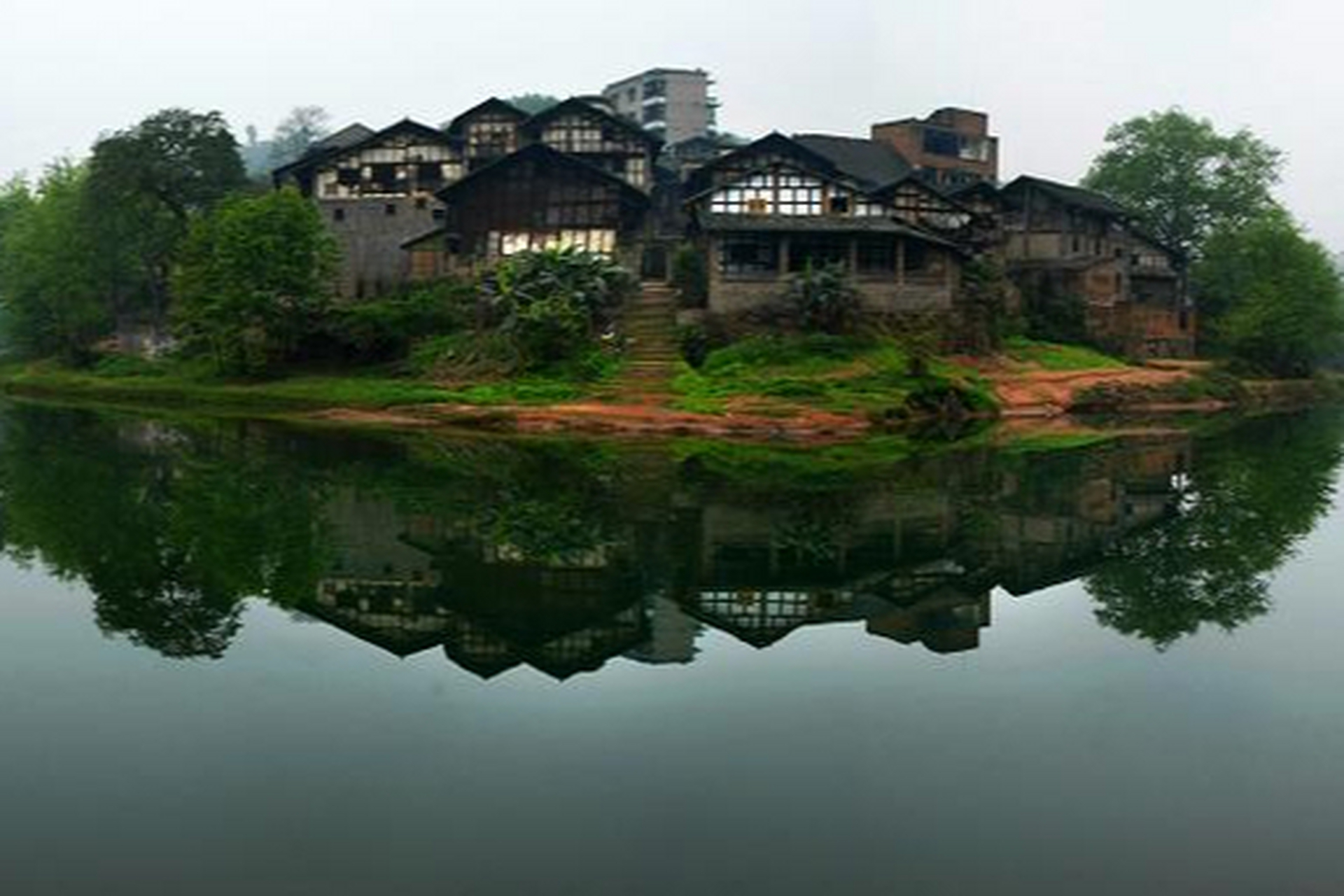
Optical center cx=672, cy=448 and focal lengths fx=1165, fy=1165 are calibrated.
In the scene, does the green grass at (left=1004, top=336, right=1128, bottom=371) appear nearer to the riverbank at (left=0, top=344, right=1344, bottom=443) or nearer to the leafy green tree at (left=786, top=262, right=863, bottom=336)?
the riverbank at (left=0, top=344, right=1344, bottom=443)

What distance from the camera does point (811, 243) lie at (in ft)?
194

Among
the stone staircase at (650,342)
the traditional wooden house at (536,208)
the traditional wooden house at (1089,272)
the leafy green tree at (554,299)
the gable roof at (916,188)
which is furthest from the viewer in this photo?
the traditional wooden house at (1089,272)

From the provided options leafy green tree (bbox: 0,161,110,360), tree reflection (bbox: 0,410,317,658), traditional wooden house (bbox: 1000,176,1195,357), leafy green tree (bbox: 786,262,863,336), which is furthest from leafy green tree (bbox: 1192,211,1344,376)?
leafy green tree (bbox: 0,161,110,360)

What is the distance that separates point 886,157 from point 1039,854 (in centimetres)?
7866

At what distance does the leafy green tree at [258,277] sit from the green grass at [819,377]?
2044cm

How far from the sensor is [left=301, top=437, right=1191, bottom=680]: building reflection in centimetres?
1808

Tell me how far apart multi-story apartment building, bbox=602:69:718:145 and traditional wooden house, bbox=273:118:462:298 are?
204 feet

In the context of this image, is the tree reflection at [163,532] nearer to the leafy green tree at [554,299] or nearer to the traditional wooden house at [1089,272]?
the leafy green tree at [554,299]

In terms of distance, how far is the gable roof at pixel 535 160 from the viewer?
64.2 m

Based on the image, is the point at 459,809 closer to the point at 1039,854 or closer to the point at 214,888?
the point at 214,888

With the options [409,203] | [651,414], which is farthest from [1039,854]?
[409,203]

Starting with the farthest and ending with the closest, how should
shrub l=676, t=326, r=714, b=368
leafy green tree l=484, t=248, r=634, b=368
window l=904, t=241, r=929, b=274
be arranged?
window l=904, t=241, r=929, b=274 < shrub l=676, t=326, r=714, b=368 < leafy green tree l=484, t=248, r=634, b=368

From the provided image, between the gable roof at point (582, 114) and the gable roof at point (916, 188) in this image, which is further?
the gable roof at point (582, 114)

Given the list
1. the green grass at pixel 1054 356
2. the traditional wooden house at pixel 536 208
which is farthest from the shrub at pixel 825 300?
the green grass at pixel 1054 356
